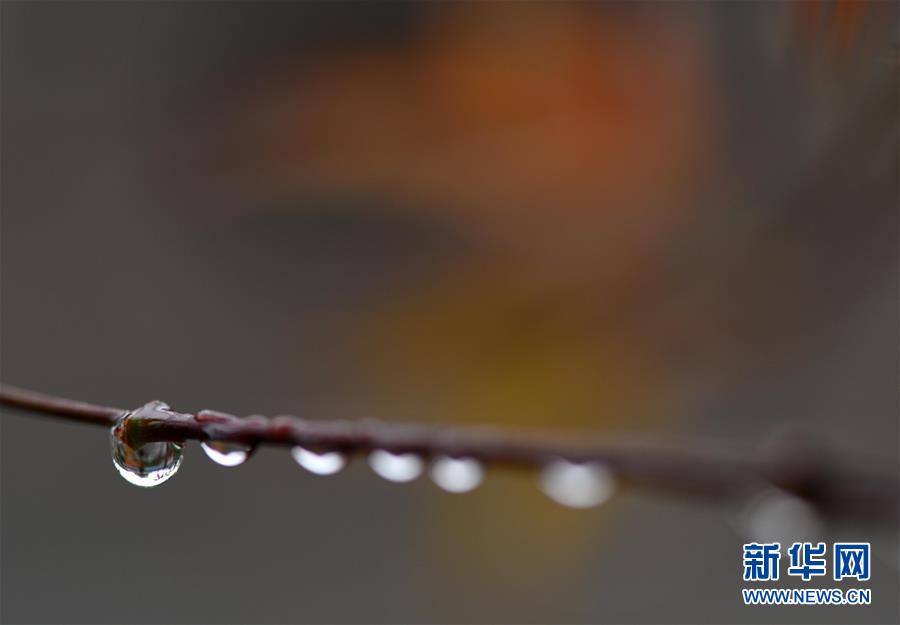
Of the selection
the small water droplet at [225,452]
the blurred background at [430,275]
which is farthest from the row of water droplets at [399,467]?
the blurred background at [430,275]

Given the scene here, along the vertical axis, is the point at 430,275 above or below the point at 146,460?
above

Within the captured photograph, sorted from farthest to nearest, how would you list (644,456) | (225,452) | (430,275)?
1. (430,275)
2. (225,452)
3. (644,456)

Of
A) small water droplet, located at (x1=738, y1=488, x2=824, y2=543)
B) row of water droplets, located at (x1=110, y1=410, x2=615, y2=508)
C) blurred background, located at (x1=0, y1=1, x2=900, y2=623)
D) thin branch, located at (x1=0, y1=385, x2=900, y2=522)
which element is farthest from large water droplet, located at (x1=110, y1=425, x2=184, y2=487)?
blurred background, located at (x1=0, y1=1, x2=900, y2=623)

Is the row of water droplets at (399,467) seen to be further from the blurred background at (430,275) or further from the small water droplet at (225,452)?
the blurred background at (430,275)

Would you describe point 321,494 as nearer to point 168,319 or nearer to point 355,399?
point 355,399

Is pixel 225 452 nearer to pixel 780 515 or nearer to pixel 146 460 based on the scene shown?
pixel 146 460

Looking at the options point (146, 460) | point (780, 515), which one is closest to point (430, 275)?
point (146, 460)

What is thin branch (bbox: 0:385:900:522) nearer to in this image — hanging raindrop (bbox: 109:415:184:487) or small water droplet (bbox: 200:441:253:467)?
small water droplet (bbox: 200:441:253:467)

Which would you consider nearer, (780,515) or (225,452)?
(780,515)
